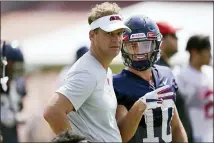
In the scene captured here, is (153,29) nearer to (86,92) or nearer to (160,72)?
(160,72)

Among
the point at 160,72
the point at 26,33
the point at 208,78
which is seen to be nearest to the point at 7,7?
the point at 26,33

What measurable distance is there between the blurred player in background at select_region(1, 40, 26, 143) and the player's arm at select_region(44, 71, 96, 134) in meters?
2.39

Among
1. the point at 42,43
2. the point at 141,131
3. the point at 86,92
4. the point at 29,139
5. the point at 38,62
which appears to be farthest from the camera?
the point at 42,43

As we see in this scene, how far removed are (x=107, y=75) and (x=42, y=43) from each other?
729cm

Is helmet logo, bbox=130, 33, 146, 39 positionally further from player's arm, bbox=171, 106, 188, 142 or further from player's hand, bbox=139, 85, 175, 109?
player's arm, bbox=171, 106, 188, 142

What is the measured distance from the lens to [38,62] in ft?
36.8

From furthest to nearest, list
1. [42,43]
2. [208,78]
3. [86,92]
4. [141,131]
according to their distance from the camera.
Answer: [42,43] → [208,78] → [141,131] → [86,92]

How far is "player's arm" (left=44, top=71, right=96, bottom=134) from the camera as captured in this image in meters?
4.47

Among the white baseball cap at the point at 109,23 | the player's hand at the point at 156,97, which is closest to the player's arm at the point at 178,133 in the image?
the player's hand at the point at 156,97

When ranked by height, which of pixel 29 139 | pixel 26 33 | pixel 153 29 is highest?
pixel 153 29

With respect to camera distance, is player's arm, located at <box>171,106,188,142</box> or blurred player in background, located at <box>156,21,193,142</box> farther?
blurred player in background, located at <box>156,21,193,142</box>

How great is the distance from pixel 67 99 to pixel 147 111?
0.64 m

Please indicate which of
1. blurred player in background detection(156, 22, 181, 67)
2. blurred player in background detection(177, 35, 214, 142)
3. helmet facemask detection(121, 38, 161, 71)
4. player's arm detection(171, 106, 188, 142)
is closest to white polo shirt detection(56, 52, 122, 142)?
helmet facemask detection(121, 38, 161, 71)

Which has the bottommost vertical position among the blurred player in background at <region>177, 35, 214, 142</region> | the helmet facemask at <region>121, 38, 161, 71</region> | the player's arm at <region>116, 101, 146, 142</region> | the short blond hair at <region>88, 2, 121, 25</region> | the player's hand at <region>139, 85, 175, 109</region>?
the blurred player in background at <region>177, 35, 214, 142</region>
